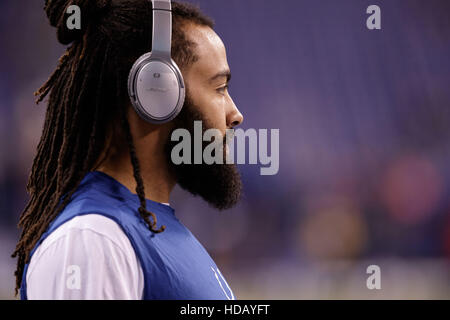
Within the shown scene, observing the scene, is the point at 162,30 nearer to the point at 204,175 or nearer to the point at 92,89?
the point at 92,89

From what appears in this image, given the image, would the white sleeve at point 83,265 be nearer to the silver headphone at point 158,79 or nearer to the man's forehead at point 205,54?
the silver headphone at point 158,79

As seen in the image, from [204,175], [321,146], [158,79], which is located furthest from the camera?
[321,146]

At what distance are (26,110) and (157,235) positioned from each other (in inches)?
69.3

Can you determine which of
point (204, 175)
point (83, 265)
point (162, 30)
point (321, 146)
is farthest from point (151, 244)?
point (321, 146)

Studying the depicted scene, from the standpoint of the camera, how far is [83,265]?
0.71 metres

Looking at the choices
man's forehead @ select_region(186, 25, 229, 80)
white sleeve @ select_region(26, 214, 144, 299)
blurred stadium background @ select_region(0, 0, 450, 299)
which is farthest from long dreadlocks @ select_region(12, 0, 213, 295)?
blurred stadium background @ select_region(0, 0, 450, 299)

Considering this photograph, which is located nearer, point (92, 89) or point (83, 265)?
point (83, 265)

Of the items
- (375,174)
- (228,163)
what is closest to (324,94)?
(375,174)

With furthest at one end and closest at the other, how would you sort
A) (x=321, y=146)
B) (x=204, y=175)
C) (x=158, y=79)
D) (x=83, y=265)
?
(x=321, y=146) < (x=204, y=175) < (x=158, y=79) < (x=83, y=265)

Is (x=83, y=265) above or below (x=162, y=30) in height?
below

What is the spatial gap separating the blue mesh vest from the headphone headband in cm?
23

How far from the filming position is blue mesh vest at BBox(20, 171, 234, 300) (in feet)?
2.57

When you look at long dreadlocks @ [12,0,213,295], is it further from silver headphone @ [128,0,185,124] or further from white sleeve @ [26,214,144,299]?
white sleeve @ [26,214,144,299]

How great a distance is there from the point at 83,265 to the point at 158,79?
1.09 feet
